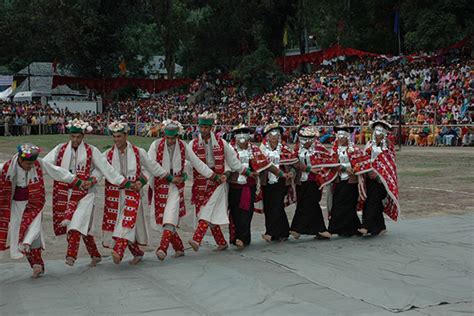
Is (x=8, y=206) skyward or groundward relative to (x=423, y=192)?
skyward

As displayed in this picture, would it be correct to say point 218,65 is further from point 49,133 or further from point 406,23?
point 406,23

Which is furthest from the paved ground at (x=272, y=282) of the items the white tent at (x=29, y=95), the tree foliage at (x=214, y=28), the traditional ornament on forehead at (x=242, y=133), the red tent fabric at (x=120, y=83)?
the white tent at (x=29, y=95)

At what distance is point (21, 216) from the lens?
7652 millimetres

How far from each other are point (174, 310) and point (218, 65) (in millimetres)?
47136

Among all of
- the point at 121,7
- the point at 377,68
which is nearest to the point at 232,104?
the point at 377,68

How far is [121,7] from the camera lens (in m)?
59.7

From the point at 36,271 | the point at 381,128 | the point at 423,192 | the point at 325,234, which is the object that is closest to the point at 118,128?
the point at 36,271

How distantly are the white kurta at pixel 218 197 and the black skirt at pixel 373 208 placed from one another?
1.87 metres

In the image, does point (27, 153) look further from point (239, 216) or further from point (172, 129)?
point (239, 216)

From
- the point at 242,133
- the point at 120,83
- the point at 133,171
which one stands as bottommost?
the point at 133,171

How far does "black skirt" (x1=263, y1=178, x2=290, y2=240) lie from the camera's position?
31.1 feet

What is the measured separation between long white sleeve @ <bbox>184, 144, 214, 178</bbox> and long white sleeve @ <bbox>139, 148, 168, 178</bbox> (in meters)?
0.42

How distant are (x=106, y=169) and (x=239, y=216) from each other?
1.95 m

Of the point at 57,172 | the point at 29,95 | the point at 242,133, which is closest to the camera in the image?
the point at 57,172
